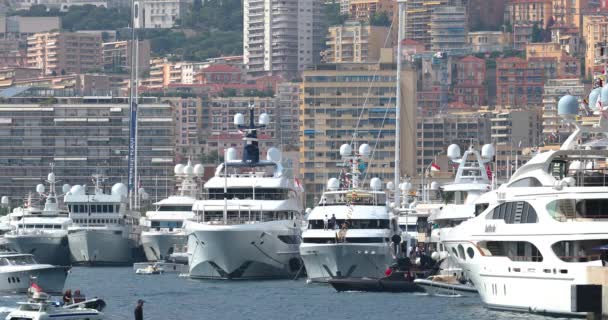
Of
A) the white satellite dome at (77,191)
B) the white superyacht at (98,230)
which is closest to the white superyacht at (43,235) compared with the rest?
the white superyacht at (98,230)

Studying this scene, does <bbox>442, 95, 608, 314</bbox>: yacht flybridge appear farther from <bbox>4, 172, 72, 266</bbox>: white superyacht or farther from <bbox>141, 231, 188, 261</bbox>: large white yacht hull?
<bbox>4, 172, 72, 266</bbox>: white superyacht

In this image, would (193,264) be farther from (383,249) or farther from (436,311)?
(436,311)

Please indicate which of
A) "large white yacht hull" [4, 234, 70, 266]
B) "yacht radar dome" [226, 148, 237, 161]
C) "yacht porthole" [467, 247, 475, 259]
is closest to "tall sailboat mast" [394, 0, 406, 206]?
"yacht radar dome" [226, 148, 237, 161]

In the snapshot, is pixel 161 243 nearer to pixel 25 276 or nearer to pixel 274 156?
pixel 274 156

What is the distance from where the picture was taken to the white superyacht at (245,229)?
10706 centimetres

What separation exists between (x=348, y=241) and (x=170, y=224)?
115ft

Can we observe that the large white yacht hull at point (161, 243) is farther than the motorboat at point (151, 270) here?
Yes

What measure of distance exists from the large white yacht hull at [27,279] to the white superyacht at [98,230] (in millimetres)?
43348

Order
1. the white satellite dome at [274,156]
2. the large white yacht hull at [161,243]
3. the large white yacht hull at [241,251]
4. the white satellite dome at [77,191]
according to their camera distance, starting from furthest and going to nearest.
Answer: the white satellite dome at [77,191], the large white yacht hull at [161,243], the white satellite dome at [274,156], the large white yacht hull at [241,251]

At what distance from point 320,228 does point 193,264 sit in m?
9.07

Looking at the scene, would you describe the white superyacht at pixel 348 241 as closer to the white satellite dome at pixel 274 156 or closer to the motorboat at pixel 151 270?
the white satellite dome at pixel 274 156

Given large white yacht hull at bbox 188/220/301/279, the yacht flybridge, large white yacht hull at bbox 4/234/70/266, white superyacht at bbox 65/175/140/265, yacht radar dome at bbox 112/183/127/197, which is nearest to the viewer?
the yacht flybridge

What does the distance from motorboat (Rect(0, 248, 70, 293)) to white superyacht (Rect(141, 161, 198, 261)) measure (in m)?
38.9

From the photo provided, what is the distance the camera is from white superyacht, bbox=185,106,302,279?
107m
